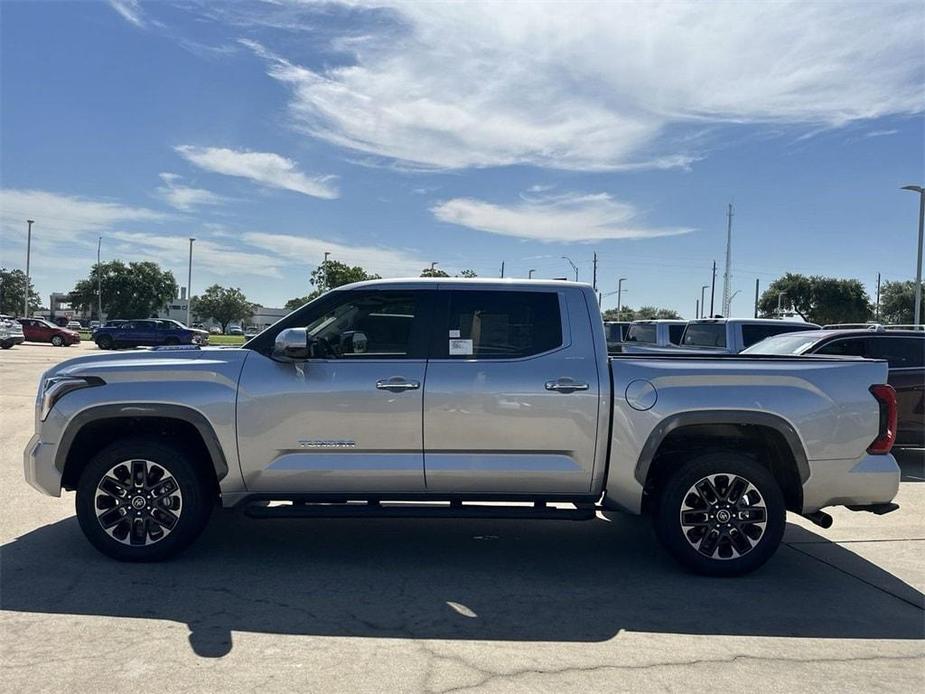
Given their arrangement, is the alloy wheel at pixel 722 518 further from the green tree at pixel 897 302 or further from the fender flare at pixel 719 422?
the green tree at pixel 897 302

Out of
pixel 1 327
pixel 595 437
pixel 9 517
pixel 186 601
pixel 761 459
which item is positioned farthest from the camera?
pixel 1 327

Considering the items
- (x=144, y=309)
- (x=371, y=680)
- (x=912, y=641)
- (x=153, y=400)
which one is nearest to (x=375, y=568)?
(x=371, y=680)

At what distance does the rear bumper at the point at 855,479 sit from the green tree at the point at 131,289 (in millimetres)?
80155

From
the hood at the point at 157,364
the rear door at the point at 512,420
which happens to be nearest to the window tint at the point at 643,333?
the rear door at the point at 512,420

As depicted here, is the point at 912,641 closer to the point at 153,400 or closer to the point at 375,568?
the point at 375,568

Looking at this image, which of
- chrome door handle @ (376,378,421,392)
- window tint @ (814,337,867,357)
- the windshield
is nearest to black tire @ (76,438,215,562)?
chrome door handle @ (376,378,421,392)

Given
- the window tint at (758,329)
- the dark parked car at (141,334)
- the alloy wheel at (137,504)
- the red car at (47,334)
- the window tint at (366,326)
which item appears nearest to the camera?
the alloy wheel at (137,504)

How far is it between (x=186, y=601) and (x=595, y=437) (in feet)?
8.95

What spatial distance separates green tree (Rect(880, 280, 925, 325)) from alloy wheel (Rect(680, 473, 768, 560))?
57801mm

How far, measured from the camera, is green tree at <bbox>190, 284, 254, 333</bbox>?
367ft

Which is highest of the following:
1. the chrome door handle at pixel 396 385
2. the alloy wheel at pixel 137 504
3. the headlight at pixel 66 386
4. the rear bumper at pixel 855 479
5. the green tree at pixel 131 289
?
the green tree at pixel 131 289

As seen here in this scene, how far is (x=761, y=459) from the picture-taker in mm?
5105

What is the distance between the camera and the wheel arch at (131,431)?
187 inches

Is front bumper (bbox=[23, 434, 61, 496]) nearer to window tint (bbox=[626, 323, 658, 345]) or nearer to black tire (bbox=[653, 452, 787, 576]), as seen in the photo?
black tire (bbox=[653, 452, 787, 576])
